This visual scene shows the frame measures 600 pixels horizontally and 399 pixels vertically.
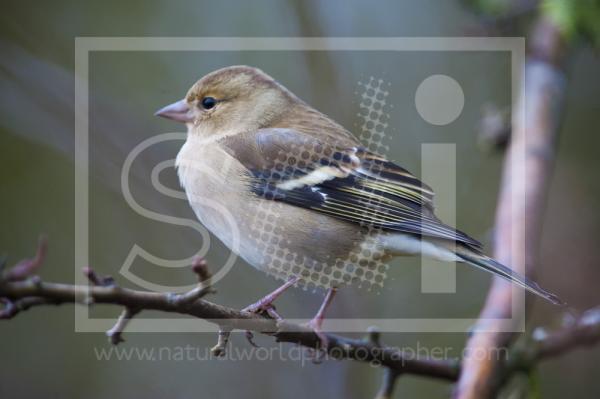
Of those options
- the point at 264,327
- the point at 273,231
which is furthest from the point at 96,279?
the point at 273,231

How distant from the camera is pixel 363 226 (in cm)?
273

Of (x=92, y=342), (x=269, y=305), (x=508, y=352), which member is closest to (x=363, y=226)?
(x=269, y=305)

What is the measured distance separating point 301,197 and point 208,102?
2.41ft

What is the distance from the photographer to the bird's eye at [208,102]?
3.14 m

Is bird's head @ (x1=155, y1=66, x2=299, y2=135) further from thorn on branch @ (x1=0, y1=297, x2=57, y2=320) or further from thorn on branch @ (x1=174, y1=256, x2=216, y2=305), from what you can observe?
thorn on branch @ (x1=0, y1=297, x2=57, y2=320)

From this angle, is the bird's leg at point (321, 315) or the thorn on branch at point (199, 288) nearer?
the thorn on branch at point (199, 288)

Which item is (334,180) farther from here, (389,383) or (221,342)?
(221,342)

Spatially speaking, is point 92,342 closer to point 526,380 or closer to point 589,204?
point 526,380

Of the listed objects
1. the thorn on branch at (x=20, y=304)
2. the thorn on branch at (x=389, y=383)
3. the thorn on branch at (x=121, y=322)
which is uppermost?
the thorn on branch at (x=20, y=304)

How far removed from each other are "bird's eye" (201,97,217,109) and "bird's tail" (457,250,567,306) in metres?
A: 1.35

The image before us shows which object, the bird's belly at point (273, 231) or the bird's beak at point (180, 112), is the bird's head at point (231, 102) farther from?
the bird's belly at point (273, 231)

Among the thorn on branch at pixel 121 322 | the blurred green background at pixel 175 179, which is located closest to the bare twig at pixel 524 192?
the blurred green background at pixel 175 179

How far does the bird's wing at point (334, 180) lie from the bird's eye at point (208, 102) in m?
0.31

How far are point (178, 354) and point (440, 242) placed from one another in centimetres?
222
